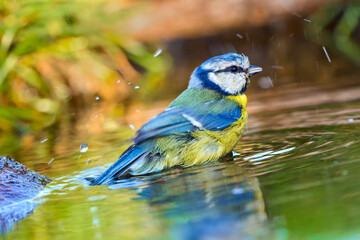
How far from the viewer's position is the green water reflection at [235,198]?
1961mm

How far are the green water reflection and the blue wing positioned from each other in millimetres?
229

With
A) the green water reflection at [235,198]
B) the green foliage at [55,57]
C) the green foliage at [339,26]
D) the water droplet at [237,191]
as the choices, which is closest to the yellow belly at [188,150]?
the green water reflection at [235,198]

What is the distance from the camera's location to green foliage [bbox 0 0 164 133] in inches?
256

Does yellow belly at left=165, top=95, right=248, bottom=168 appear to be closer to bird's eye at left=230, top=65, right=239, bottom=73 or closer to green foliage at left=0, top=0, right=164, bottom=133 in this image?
bird's eye at left=230, top=65, right=239, bottom=73

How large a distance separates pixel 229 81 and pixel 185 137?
660 millimetres

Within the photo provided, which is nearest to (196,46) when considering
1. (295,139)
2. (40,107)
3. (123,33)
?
A: (123,33)

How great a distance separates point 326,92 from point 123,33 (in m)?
3.33

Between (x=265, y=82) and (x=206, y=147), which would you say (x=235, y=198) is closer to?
(x=206, y=147)

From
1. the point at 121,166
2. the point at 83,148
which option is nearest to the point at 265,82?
the point at 83,148

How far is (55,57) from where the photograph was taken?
24.6 feet

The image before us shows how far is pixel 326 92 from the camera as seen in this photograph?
5.34 m

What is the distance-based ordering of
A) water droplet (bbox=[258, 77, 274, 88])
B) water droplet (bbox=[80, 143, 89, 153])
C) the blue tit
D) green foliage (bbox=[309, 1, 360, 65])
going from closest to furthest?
the blue tit < water droplet (bbox=[80, 143, 89, 153]) < water droplet (bbox=[258, 77, 274, 88]) < green foliage (bbox=[309, 1, 360, 65])

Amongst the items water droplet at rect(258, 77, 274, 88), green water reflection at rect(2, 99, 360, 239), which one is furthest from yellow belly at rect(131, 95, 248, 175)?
water droplet at rect(258, 77, 274, 88)

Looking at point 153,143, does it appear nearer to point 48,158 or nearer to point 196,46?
point 48,158
